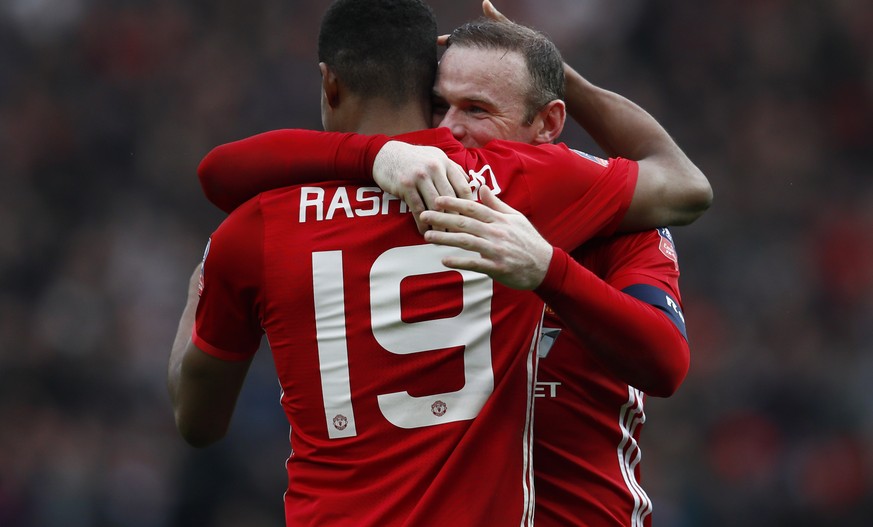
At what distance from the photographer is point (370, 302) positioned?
2.76m

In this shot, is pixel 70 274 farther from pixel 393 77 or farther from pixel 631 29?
pixel 393 77

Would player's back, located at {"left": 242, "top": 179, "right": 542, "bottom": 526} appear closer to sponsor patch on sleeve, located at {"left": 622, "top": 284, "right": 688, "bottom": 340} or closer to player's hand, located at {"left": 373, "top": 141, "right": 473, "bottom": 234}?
player's hand, located at {"left": 373, "top": 141, "right": 473, "bottom": 234}

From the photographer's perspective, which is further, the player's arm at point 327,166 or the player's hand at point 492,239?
the player's arm at point 327,166

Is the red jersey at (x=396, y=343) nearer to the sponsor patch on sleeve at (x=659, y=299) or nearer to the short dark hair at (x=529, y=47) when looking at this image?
the sponsor patch on sleeve at (x=659, y=299)

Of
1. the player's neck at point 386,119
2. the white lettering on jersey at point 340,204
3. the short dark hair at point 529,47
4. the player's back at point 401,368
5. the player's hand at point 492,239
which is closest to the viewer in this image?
the player's hand at point 492,239

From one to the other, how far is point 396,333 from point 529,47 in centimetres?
94

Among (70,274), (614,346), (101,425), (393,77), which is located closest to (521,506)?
(614,346)

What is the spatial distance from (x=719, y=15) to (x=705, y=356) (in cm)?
351

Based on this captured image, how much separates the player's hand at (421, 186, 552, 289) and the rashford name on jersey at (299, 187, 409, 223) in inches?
12.7

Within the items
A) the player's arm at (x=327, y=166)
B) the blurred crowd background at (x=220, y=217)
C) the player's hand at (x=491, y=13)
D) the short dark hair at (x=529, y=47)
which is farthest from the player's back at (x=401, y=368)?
the blurred crowd background at (x=220, y=217)

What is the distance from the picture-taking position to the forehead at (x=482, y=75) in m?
3.08

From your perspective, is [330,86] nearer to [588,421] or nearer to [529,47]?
[529,47]

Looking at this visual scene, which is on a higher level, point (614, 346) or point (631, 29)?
point (631, 29)

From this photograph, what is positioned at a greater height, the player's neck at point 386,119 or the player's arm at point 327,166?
the player's neck at point 386,119
